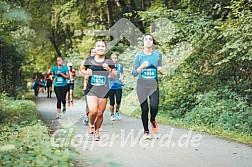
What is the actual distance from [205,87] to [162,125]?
375cm

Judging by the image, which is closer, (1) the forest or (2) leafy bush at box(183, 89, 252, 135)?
(1) the forest

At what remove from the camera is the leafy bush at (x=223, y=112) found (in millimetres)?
12914

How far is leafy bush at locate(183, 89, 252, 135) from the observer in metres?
12.9

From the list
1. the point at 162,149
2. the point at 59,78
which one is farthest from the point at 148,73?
the point at 59,78

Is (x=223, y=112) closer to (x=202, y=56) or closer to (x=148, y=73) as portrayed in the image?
(x=202, y=56)

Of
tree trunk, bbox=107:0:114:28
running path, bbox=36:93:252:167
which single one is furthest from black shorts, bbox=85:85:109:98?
tree trunk, bbox=107:0:114:28

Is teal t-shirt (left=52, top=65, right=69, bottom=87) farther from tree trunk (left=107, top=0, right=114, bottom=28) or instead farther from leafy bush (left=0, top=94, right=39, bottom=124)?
tree trunk (left=107, top=0, right=114, bottom=28)

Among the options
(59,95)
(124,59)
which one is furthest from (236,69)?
(124,59)

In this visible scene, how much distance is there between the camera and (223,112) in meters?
13.8

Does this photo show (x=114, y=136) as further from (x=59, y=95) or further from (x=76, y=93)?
(x=76, y=93)

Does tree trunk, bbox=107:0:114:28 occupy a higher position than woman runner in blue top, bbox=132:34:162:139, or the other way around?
tree trunk, bbox=107:0:114:28

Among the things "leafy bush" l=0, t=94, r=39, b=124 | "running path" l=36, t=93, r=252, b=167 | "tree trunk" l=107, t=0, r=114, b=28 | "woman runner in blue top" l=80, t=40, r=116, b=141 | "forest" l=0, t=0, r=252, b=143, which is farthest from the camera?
"tree trunk" l=107, t=0, r=114, b=28

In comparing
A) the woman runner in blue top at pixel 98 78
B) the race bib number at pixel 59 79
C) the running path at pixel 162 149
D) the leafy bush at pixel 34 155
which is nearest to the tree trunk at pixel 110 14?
the race bib number at pixel 59 79

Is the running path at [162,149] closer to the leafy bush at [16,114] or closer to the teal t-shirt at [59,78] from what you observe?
the leafy bush at [16,114]
